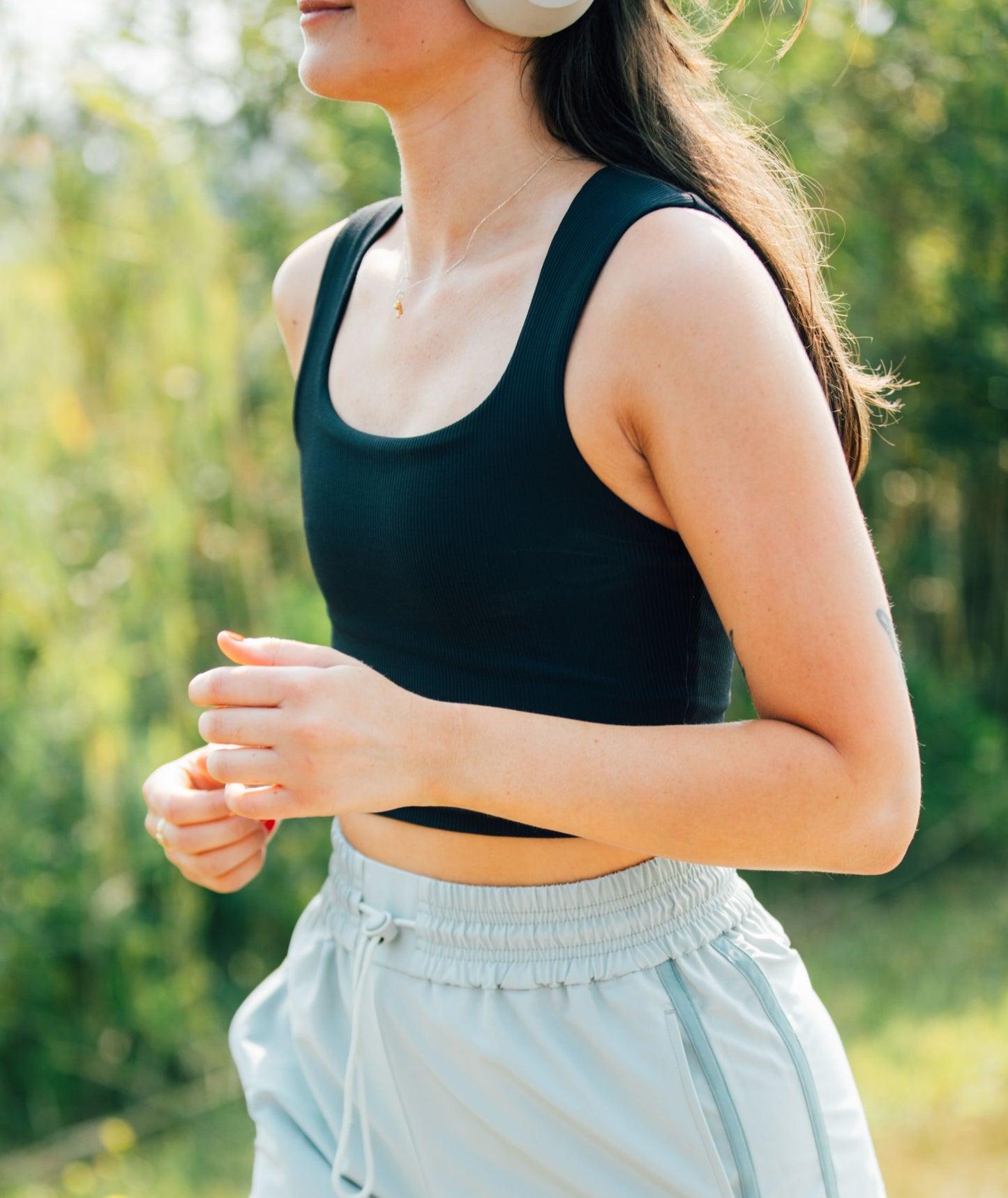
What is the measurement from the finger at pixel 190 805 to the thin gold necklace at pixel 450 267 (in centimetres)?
55

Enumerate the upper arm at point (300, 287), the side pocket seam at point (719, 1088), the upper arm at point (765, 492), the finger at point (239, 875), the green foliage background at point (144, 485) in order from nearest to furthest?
the upper arm at point (765, 492)
the side pocket seam at point (719, 1088)
the finger at point (239, 875)
the upper arm at point (300, 287)
the green foliage background at point (144, 485)

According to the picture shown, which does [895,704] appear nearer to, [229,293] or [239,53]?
[229,293]

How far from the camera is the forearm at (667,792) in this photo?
966 millimetres

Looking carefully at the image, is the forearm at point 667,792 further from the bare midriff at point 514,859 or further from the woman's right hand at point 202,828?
the woman's right hand at point 202,828

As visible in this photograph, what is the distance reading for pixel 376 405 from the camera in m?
1.22

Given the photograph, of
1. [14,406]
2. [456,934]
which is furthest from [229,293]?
[456,934]

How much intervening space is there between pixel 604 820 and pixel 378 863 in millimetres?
333

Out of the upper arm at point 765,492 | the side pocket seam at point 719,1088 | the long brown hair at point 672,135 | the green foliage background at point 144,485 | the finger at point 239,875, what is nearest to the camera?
the upper arm at point 765,492

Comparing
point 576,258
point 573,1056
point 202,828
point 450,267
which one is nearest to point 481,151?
point 450,267

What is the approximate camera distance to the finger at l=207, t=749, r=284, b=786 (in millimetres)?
938

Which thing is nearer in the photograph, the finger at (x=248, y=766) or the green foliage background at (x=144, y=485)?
the finger at (x=248, y=766)

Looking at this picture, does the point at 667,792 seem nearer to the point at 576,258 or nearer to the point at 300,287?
the point at 576,258

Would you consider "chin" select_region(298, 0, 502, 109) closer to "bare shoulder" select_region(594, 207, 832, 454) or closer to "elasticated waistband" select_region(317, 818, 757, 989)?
"bare shoulder" select_region(594, 207, 832, 454)

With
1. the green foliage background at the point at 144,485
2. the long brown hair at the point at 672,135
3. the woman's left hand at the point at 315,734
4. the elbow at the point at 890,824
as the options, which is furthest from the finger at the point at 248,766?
the green foliage background at the point at 144,485
